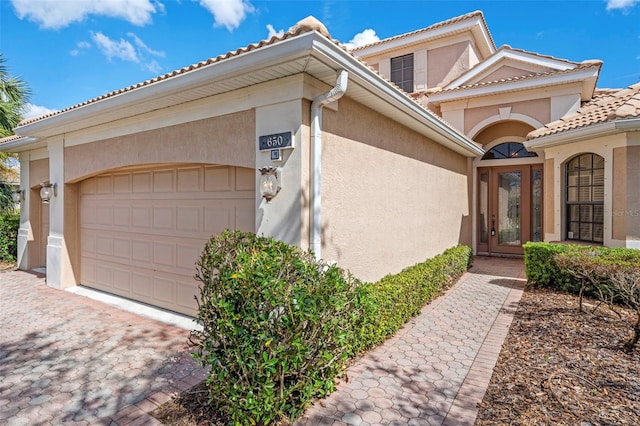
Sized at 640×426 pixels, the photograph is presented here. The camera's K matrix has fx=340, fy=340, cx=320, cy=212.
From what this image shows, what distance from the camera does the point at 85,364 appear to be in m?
4.97

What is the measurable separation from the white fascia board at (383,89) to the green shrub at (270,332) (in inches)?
103

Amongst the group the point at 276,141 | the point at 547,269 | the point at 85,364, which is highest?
the point at 276,141

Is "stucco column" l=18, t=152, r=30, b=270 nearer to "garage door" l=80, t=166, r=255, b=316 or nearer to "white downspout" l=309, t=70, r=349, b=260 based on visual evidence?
"garage door" l=80, t=166, r=255, b=316

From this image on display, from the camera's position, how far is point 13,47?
12.8 m

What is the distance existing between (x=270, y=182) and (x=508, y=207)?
12011mm

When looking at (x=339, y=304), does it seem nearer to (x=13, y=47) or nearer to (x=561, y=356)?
(x=561, y=356)

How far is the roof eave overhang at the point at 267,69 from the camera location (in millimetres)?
4242

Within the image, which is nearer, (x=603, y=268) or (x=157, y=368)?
(x=157, y=368)

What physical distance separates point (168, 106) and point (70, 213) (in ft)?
17.1

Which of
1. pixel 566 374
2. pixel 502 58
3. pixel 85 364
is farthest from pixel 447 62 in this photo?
pixel 85 364

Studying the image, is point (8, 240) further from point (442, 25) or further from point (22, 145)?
point (442, 25)

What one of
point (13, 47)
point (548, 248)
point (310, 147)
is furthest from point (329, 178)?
point (13, 47)

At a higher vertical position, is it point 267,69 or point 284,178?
point 267,69

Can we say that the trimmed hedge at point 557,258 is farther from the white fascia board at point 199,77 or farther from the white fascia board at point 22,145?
the white fascia board at point 22,145
